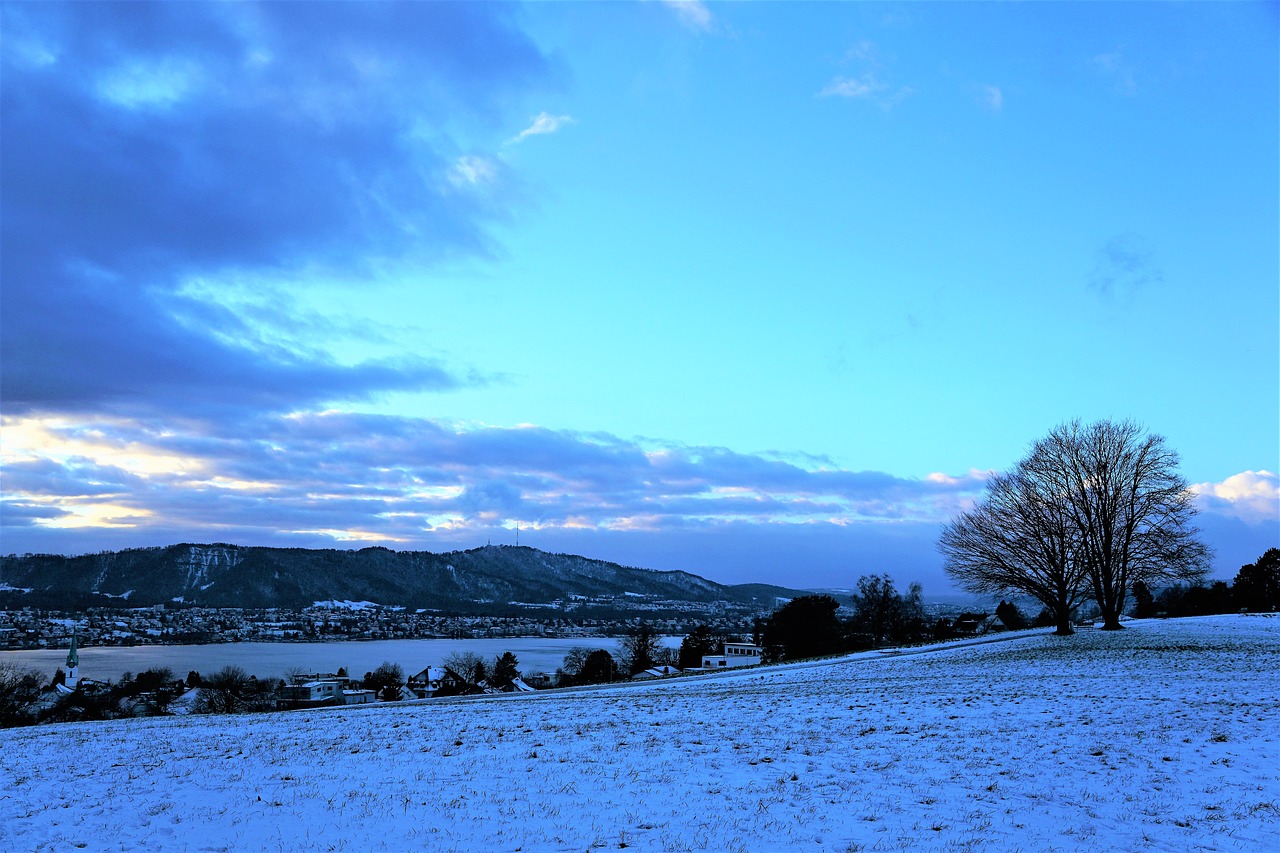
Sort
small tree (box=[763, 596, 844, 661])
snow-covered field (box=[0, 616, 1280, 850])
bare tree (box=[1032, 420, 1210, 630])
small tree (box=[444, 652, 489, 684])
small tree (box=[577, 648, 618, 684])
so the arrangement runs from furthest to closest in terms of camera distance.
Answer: small tree (box=[444, 652, 489, 684]) → small tree (box=[577, 648, 618, 684]) → small tree (box=[763, 596, 844, 661]) → bare tree (box=[1032, 420, 1210, 630]) → snow-covered field (box=[0, 616, 1280, 850])

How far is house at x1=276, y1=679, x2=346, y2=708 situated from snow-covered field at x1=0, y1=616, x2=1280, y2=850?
2115 inches

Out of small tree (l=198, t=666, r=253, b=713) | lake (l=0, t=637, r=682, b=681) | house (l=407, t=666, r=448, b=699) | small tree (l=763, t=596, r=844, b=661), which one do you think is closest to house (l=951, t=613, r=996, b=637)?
small tree (l=763, t=596, r=844, b=661)

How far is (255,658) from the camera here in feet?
452

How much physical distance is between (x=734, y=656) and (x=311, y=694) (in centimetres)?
4923

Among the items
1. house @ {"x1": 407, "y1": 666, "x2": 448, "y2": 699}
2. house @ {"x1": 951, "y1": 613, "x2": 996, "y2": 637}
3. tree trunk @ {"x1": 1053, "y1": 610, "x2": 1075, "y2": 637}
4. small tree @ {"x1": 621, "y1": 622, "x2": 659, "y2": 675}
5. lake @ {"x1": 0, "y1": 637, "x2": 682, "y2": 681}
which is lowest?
lake @ {"x1": 0, "y1": 637, "x2": 682, "y2": 681}

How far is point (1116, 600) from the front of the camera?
44719 millimetres

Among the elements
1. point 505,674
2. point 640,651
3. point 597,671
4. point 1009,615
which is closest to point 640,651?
point 640,651

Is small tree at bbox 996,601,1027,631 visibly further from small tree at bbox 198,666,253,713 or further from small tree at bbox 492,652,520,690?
small tree at bbox 198,666,253,713

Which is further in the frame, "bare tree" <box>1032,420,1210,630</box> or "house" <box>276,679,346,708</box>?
"house" <box>276,679,346,708</box>

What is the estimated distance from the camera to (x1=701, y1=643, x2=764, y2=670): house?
82750 millimetres

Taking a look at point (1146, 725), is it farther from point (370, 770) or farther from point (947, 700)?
point (370, 770)

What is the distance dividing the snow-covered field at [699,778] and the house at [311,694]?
5372cm

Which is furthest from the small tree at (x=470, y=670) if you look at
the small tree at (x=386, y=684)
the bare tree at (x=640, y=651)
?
the bare tree at (x=640, y=651)

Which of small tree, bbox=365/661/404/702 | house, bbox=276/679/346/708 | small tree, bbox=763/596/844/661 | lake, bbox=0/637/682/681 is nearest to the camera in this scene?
house, bbox=276/679/346/708
